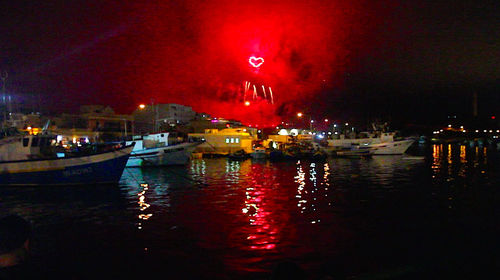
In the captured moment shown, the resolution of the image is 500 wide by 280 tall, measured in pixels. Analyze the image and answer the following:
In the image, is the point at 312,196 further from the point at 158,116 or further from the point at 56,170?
the point at 158,116

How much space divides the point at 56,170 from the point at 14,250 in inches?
593

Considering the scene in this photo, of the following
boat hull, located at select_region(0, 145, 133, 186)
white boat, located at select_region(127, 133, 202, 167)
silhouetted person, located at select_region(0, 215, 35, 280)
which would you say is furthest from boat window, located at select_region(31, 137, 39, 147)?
white boat, located at select_region(127, 133, 202, 167)

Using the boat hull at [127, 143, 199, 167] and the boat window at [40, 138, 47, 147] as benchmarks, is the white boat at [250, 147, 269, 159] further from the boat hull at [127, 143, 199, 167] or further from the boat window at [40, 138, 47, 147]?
the boat window at [40, 138, 47, 147]

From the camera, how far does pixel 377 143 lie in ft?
215

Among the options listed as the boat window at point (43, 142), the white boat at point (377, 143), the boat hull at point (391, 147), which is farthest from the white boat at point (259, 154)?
the boat window at point (43, 142)

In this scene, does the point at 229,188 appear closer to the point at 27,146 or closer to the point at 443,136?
the point at 27,146

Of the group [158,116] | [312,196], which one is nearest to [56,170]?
[312,196]

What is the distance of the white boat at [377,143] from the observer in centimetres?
6188

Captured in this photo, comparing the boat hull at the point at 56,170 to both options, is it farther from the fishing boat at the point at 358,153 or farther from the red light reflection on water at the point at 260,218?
the fishing boat at the point at 358,153

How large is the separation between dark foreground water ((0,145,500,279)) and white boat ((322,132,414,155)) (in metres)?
38.7

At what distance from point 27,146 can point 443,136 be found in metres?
167

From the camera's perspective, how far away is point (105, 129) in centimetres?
6850

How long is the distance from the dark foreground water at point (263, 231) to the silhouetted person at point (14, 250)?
457 millimetres

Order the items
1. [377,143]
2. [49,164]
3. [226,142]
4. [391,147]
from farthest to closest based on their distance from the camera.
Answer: [377,143] → [391,147] → [226,142] → [49,164]
